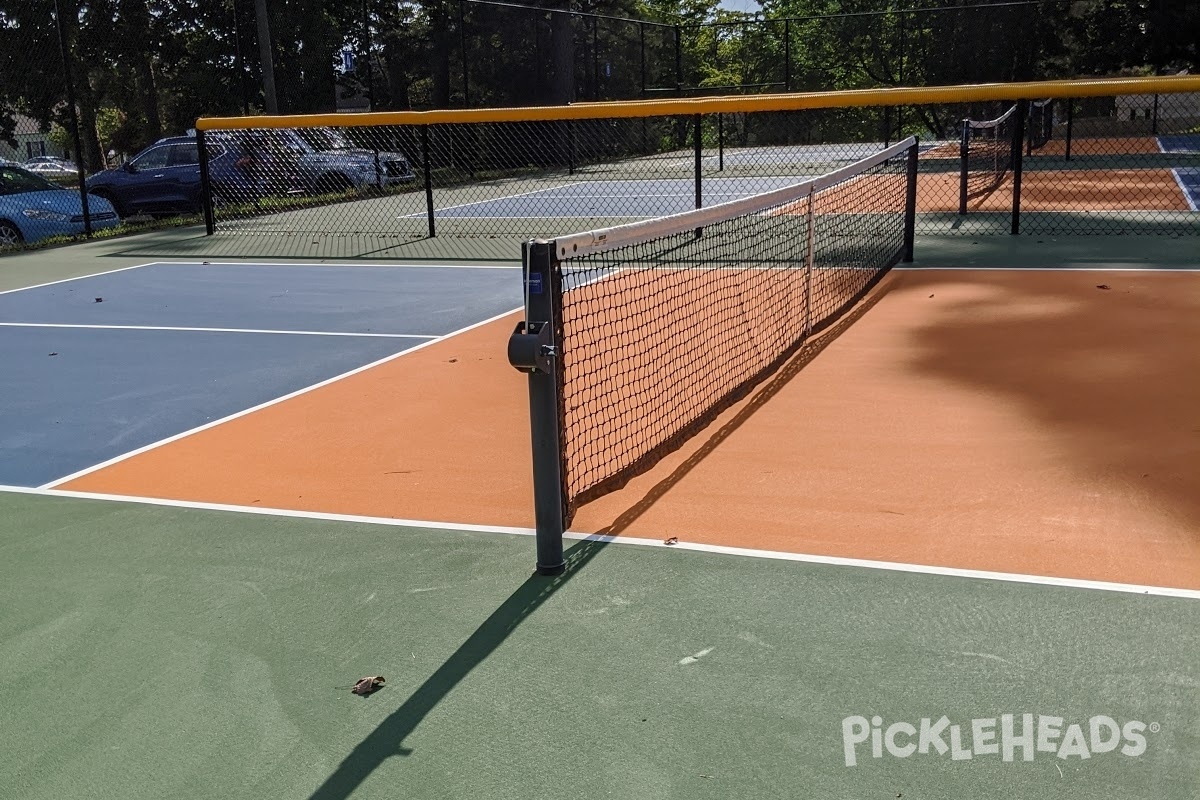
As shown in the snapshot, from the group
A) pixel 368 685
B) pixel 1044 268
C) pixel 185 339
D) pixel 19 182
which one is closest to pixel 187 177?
pixel 19 182

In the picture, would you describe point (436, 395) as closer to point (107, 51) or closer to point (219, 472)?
point (219, 472)

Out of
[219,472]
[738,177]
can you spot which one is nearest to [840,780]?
[219,472]

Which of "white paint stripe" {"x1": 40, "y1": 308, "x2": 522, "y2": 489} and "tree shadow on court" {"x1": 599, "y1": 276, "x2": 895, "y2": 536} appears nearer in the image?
"tree shadow on court" {"x1": 599, "y1": 276, "x2": 895, "y2": 536}

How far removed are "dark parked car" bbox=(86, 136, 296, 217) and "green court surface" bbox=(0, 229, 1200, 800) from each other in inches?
649

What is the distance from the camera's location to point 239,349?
9.54 m

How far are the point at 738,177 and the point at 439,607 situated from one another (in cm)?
2081

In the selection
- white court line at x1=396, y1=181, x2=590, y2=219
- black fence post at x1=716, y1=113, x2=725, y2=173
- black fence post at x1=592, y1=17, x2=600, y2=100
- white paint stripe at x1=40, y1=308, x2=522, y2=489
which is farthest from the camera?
black fence post at x1=592, y1=17, x2=600, y2=100

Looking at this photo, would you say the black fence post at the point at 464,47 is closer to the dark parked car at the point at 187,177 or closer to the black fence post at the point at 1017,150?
the dark parked car at the point at 187,177

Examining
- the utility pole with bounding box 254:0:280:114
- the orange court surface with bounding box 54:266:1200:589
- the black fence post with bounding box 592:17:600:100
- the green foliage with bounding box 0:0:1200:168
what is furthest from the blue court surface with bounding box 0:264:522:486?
the black fence post with bounding box 592:17:600:100

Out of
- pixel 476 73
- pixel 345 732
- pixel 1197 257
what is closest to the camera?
pixel 345 732

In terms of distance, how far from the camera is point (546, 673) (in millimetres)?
3811

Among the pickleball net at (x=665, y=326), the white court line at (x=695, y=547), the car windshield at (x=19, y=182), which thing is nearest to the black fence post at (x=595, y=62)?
the car windshield at (x=19, y=182)

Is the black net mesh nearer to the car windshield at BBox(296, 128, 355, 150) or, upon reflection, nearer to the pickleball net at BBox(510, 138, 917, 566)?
the pickleball net at BBox(510, 138, 917, 566)

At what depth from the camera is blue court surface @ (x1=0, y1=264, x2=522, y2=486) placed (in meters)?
7.25
